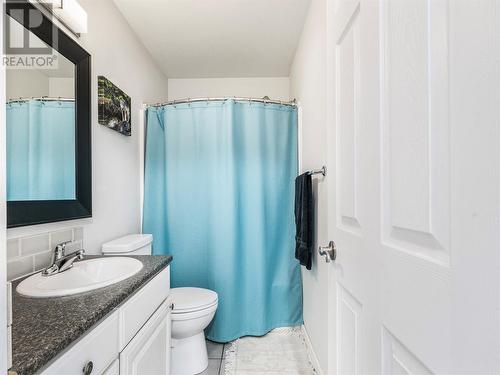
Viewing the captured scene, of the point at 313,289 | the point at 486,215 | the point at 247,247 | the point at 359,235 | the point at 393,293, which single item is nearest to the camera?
the point at 486,215

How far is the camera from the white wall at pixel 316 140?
1.47 m

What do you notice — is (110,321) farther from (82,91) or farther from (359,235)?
(82,91)

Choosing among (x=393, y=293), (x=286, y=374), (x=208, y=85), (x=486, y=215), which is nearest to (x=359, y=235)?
(x=393, y=293)

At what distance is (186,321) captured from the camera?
1570 mm

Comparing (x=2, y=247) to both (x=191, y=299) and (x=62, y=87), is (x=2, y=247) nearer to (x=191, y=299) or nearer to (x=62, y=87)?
(x=62, y=87)

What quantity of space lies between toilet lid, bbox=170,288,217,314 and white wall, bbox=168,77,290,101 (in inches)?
79.1

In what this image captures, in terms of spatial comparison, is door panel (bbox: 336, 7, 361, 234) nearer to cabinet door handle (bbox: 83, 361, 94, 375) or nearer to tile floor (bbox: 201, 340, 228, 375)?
cabinet door handle (bbox: 83, 361, 94, 375)

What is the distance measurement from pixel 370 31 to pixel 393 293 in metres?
0.64

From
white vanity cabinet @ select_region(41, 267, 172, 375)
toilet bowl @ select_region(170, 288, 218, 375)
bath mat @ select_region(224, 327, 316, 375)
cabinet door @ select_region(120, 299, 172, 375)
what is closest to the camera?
white vanity cabinet @ select_region(41, 267, 172, 375)

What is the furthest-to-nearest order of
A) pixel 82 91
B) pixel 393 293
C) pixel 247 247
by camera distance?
pixel 247 247, pixel 82 91, pixel 393 293

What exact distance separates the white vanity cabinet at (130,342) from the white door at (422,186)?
752 mm

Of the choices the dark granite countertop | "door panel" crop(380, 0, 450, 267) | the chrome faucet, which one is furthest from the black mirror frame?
"door panel" crop(380, 0, 450, 267)

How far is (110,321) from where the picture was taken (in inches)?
31.8

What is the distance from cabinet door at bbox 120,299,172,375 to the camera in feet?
3.05
